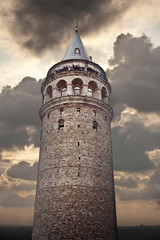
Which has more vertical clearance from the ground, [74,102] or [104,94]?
[104,94]

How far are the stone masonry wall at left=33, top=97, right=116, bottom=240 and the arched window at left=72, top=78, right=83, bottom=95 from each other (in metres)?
2.67

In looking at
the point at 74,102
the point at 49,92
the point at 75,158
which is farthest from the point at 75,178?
the point at 49,92

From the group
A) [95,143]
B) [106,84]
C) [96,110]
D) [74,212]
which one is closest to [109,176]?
[95,143]

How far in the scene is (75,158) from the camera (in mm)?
26297

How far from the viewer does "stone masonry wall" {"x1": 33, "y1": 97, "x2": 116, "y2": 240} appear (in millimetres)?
23719

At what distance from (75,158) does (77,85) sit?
11.2 metres

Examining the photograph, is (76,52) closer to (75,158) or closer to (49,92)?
(49,92)

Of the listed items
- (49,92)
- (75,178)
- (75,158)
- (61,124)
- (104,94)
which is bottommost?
(75,178)

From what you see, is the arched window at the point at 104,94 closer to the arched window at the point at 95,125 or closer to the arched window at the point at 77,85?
the arched window at the point at 77,85

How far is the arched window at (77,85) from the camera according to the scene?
31.8 m

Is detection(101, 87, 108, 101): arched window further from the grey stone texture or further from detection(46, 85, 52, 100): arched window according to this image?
detection(46, 85, 52, 100): arched window

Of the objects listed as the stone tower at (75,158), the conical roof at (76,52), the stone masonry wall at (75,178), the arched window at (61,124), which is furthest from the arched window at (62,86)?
the conical roof at (76,52)

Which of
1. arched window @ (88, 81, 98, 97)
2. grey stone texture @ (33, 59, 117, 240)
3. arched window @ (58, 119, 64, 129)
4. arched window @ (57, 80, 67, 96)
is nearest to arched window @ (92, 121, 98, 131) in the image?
grey stone texture @ (33, 59, 117, 240)

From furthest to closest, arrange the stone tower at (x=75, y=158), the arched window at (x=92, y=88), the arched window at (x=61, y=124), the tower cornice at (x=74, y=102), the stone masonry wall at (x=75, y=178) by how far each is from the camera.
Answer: the arched window at (x=92, y=88) → the tower cornice at (x=74, y=102) → the arched window at (x=61, y=124) → the stone tower at (x=75, y=158) → the stone masonry wall at (x=75, y=178)
